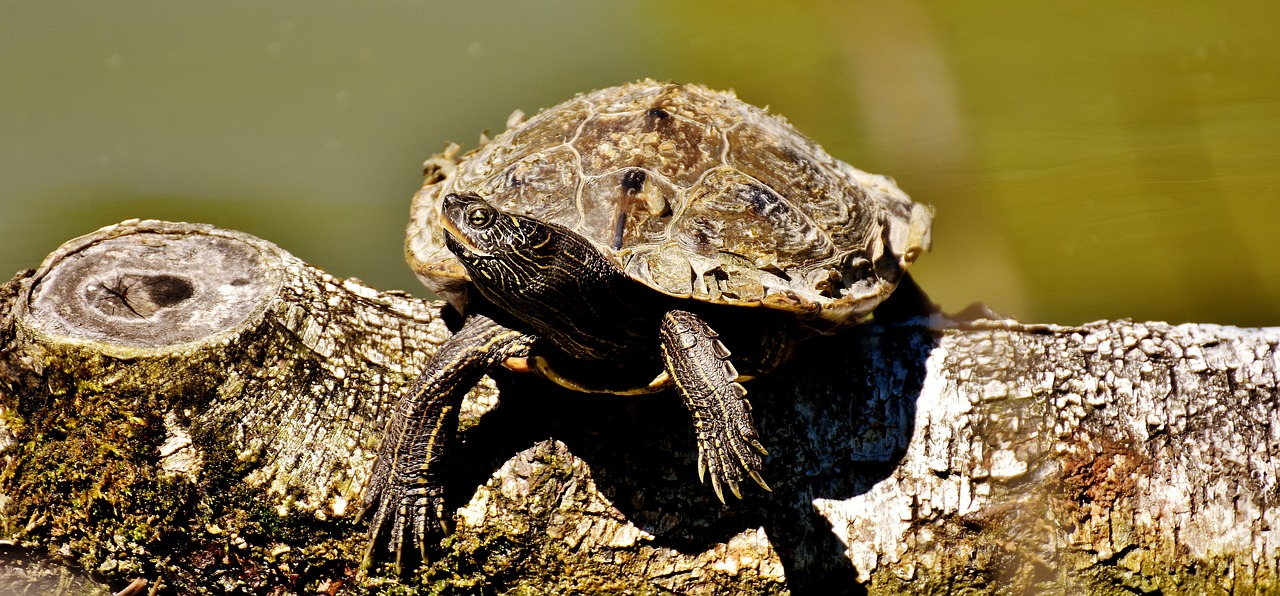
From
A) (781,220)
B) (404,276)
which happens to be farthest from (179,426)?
(404,276)

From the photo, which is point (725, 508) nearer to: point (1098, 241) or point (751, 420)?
point (751, 420)

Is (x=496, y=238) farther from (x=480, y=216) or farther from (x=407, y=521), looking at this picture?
(x=407, y=521)

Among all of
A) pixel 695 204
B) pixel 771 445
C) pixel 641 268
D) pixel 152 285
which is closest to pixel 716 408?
pixel 771 445

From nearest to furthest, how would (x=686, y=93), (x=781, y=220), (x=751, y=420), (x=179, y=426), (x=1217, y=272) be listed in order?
(x=751, y=420), (x=179, y=426), (x=781, y=220), (x=686, y=93), (x=1217, y=272)

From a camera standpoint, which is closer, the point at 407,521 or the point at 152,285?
the point at 407,521

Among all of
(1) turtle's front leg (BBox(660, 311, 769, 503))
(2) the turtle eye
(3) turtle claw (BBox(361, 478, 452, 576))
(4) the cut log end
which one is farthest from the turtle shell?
(3) turtle claw (BBox(361, 478, 452, 576))

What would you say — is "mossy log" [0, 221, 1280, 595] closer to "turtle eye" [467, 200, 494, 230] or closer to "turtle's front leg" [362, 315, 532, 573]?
"turtle's front leg" [362, 315, 532, 573]
